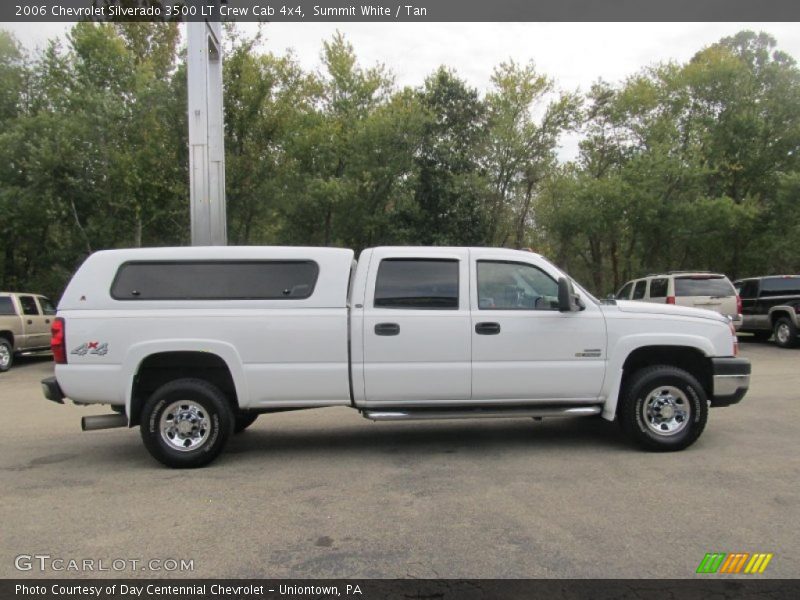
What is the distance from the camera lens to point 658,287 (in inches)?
586

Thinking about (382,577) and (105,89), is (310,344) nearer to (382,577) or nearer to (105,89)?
(382,577)

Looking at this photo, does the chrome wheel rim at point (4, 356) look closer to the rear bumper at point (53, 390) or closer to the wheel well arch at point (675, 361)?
the rear bumper at point (53, 390)

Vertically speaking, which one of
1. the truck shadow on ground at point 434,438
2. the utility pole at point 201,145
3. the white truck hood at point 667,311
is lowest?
the truck shadow on ground at point 434,438

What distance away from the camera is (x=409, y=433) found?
274 inches

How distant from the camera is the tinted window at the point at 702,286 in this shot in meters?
14.3

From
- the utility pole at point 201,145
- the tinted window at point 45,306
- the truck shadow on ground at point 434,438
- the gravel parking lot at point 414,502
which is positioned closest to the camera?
the gravel parking lot at point 414,502

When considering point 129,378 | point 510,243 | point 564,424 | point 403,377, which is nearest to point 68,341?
point 129,378

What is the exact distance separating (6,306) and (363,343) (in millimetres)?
12768

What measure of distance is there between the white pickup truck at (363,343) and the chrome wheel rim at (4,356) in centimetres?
1030

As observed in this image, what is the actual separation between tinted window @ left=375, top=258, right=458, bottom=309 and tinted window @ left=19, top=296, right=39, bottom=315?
42.4ft

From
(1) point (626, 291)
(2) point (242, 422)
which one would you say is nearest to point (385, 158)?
(1) point (626, 291)

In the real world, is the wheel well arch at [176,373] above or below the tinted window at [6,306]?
below
